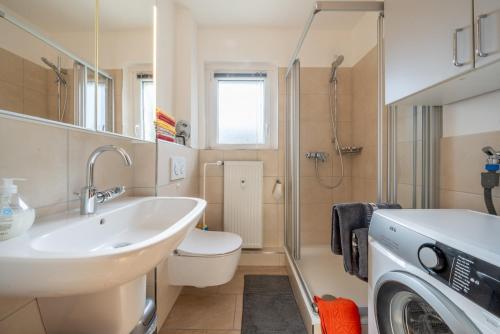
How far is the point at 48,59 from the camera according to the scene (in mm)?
661

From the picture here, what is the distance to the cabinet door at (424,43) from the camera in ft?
2.09

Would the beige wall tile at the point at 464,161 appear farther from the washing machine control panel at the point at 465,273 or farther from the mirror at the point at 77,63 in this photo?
the mirror at the point at 77,63

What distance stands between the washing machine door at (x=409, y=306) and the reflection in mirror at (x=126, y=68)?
4.02 ft

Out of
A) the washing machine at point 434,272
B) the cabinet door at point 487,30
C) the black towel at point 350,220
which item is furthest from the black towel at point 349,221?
the cabinet door at point 487,30

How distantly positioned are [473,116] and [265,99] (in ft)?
4.90

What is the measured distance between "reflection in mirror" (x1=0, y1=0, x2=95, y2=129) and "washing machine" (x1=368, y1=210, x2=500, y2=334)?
1157 mm

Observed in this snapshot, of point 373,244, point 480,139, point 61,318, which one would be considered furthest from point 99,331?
point 480,139

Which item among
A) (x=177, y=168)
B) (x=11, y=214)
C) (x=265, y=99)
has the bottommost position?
(x=11, y=214)

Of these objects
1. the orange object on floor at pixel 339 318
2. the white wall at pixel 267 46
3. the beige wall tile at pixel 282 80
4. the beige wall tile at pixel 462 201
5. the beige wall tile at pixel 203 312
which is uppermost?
the white wall at pixel 267 46

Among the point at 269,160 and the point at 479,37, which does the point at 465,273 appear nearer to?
the point at 479,37

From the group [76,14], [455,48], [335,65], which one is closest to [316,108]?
[335,65]

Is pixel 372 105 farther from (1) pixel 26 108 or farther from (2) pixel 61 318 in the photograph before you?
(2) pixel 61 318

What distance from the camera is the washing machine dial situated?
51 cm

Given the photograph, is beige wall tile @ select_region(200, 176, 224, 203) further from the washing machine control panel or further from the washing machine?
the washing machine control panel
